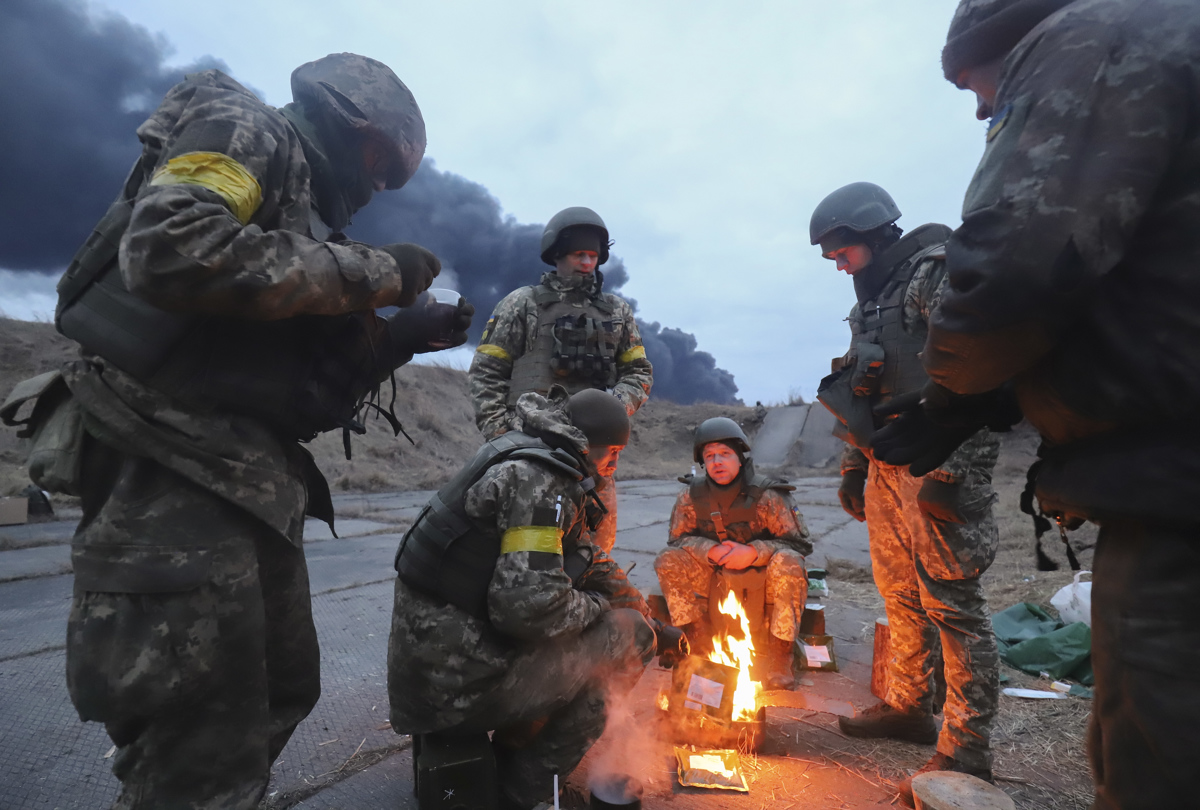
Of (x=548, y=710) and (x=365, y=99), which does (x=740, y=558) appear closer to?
(x=548, y=710)

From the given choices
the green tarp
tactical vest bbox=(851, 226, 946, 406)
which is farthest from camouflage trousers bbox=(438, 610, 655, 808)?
the green tarp

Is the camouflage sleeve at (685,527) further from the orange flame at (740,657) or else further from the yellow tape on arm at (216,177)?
the yellow tape on arm at (216,177)

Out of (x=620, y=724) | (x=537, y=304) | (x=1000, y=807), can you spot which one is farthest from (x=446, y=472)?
(x=1000, y=807)

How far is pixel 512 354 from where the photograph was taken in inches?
165

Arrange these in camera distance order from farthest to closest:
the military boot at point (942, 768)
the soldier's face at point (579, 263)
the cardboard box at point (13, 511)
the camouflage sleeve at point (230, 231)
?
the cardboard box at point (13, 511) < the soldier's face at point (579, 263) < the military boot at point (942, 768) < the camouflage sleeve at point (230, 231)

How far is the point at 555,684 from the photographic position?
2270 mm

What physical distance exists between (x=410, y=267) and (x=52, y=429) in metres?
1.03

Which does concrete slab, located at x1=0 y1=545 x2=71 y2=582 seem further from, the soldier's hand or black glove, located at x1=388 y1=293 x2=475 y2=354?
the soldier's hand

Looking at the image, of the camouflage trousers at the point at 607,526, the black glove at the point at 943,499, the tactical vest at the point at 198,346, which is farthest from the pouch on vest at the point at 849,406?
the tactical vest at the point at 198,346

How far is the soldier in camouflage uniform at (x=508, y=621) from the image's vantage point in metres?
2.16

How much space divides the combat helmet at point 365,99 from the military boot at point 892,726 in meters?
3.24

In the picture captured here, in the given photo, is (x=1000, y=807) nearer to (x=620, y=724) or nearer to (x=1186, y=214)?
(x=620, y=724)

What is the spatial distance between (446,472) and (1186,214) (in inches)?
557

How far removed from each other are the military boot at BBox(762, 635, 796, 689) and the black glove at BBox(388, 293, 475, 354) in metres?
2.87
